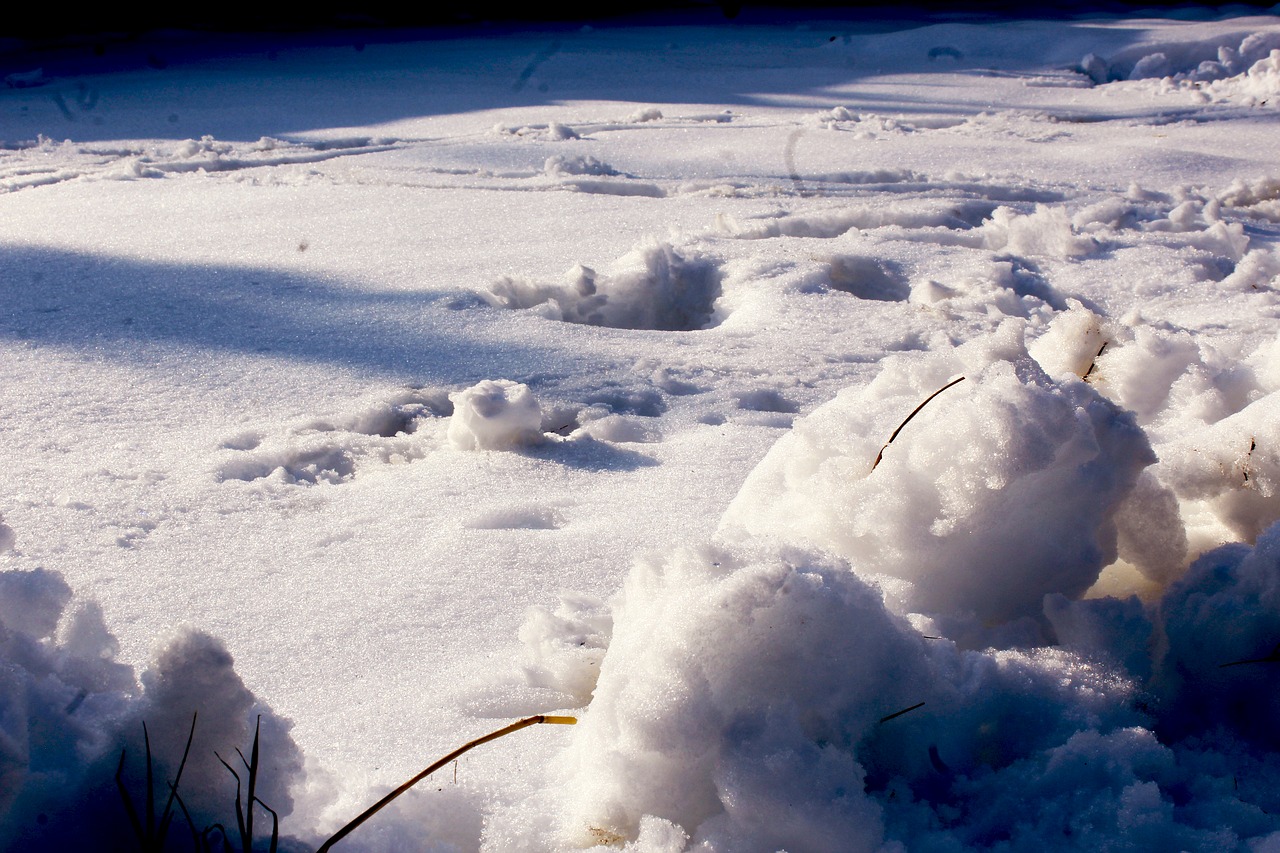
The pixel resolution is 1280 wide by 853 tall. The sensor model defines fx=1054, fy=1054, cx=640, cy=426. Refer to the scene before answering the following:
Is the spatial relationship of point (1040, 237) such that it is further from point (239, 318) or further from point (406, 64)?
point (406, 64)

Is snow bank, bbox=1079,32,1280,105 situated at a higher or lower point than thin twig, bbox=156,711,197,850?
higher

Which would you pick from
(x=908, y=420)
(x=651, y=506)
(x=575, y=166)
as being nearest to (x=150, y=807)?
(x=908, y=420)

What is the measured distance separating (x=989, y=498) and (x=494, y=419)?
2.67ft

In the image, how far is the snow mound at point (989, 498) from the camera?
3.12 ft

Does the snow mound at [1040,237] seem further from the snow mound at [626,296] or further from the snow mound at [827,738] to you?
the snow mound at [827,738]

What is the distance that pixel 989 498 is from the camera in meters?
0.95

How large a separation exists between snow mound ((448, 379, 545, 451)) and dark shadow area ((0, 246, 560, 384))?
0.79 feet

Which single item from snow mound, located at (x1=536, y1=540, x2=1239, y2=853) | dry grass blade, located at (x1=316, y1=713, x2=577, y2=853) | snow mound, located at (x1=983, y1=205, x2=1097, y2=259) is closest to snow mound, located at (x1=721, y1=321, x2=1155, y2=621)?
snow mound, located at (x1=536, y1=540, x2=1239, y2=853)

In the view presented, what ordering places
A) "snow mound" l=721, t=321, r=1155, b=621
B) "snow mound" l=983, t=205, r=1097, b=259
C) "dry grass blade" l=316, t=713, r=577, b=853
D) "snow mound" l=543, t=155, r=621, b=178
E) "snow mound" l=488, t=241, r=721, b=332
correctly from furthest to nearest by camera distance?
"snow mound" l=543, t=155, r=621, b=178 → "snow mound" l=983, t=205, r=1097, b=259 → "snow mound" l=488, t=241, r=721, b=332 → "snow mound" l=721, t=321, r=1155, b=621 → "dry grass blade" l=316, t=713, r=577, b=853

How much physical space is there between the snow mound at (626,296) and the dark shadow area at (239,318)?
0.17m

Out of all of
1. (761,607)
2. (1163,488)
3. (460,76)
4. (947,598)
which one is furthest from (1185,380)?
(460,76)

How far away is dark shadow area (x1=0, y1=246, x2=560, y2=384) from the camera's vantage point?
1901mm

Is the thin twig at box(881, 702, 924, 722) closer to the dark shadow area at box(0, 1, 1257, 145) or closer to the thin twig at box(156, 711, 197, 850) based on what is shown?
the thin twig at box(156, 711, 197, 850)

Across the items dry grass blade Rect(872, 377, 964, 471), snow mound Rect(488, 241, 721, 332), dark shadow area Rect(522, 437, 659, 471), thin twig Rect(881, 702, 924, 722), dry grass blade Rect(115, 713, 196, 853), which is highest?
dry grass blade Rect(872, 377, 964, 471)
